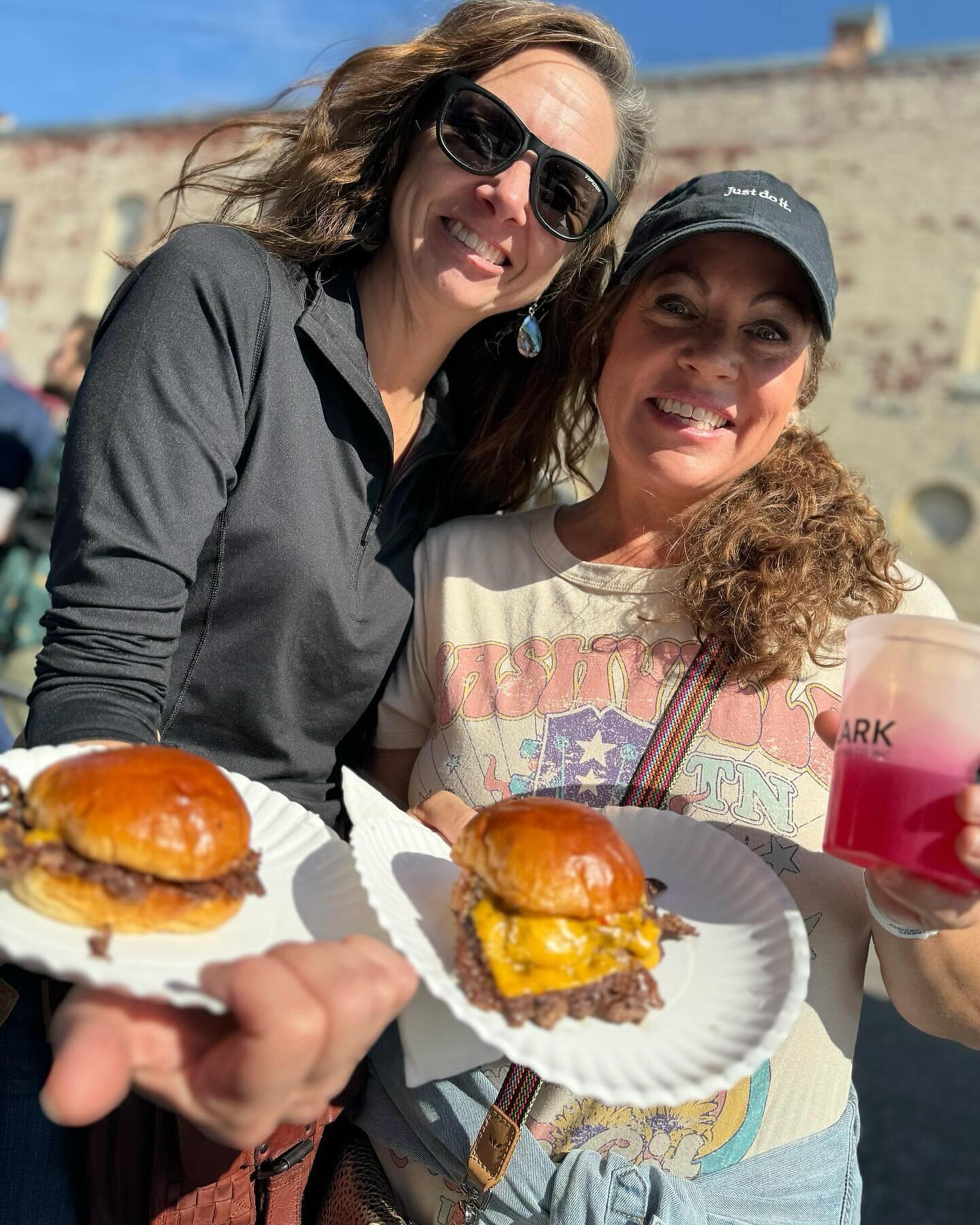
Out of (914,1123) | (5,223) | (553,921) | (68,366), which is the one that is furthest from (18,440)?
(5,223)

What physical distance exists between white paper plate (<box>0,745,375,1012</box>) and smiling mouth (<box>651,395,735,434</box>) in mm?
1382

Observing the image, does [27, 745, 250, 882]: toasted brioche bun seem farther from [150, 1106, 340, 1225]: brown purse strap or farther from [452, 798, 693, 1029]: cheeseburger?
[150, 1106, 340, 1225]: brown purse strap

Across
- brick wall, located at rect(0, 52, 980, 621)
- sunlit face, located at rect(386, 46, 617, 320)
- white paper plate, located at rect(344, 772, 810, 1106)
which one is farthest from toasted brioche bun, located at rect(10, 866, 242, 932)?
brick wall, located at rect(0, 52, 980, 621)

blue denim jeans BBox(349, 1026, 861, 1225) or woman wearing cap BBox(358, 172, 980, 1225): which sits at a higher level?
woman wearing cap BBox(358, 172, 980, 1225)

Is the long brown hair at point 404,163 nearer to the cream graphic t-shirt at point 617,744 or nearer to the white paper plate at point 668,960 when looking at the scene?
the cream graphic t-shirt at point 617,744

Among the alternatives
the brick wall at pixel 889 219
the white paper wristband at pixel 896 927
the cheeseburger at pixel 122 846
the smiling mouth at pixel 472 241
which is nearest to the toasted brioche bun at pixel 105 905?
the cheeseburger at pixel 122 846

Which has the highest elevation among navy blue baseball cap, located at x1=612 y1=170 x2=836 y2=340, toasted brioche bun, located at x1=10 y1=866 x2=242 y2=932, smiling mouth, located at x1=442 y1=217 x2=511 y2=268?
navy blue baseball cap, located at x1=612 y1=170 x2=836 y2=340

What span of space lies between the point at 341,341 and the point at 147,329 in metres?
0.54

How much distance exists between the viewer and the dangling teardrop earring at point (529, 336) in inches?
120

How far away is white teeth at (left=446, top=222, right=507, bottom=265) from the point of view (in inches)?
104

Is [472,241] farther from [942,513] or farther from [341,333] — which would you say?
[942,513]

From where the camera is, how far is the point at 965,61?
577 inches

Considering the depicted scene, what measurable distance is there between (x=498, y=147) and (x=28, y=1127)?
2524mm

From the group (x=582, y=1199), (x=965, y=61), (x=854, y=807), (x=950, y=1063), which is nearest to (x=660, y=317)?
(x=854, y=807)
